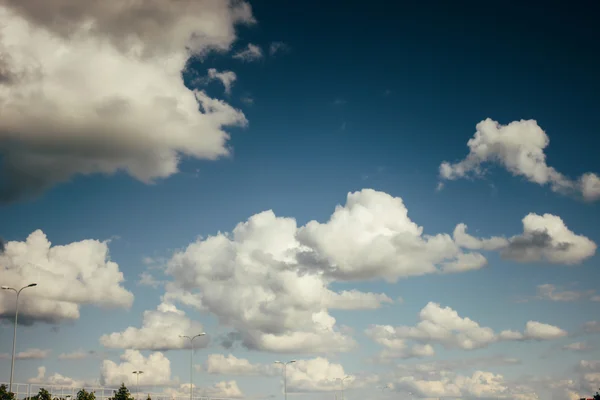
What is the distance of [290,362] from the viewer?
15438cm

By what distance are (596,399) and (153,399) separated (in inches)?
4510

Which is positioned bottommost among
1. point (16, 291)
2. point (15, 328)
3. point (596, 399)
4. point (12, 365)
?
point (596, 399)

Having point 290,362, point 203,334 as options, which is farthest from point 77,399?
point 290,362

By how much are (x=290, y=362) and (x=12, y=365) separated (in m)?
89.7

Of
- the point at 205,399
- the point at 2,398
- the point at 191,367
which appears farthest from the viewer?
the point at 205,399

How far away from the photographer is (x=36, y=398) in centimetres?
10594

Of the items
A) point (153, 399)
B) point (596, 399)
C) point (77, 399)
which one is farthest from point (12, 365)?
point (596, 399)

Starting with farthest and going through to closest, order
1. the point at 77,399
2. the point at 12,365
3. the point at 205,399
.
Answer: the point at 205,399, the point at 77,399, the point at 12,365

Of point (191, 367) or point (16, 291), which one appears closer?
point (16, 291)

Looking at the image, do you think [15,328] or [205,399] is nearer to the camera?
[15,328]

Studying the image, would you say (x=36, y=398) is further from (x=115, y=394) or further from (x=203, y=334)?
(x=203, y=334)

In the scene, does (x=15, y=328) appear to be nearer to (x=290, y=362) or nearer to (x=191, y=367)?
(x=191, y=367)

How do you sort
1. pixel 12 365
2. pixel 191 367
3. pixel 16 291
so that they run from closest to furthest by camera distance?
pixel 12 365 < pixel 16 291 < pixel 191 367

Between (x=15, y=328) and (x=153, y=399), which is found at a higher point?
(x=15, y=328)
